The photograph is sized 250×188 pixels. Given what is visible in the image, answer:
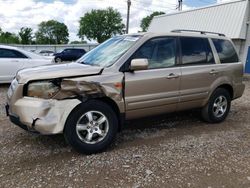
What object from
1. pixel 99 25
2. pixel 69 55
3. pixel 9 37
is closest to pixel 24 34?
pixel 9 37

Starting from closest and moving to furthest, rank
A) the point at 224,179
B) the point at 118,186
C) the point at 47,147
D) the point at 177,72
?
the point at 118,186 < the point at 224,179 < the point at 47,147 < the point at 177,72

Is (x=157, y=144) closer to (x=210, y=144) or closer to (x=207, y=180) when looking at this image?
Answer: (x=210, y=144)

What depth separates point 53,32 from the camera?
Answer: 92312mm

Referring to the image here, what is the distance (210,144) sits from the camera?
15.2ft

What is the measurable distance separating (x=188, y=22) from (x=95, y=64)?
58.5 ft

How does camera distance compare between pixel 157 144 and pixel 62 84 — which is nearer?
pixel 62 84

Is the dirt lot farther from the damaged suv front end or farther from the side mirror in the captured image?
the side mirror

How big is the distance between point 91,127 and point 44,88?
2.92 feet

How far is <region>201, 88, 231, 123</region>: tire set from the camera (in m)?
5.66

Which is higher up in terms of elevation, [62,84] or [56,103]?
[62,84]

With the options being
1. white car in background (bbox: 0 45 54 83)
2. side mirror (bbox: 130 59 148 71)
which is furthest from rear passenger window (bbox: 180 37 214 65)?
white car in background (bbox: 0 45 54 83)

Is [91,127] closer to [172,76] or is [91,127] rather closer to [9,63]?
[172,76]

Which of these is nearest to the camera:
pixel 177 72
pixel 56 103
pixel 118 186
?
pixel 118 186

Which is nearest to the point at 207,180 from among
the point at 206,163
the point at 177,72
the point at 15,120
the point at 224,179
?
the point at 224,179
